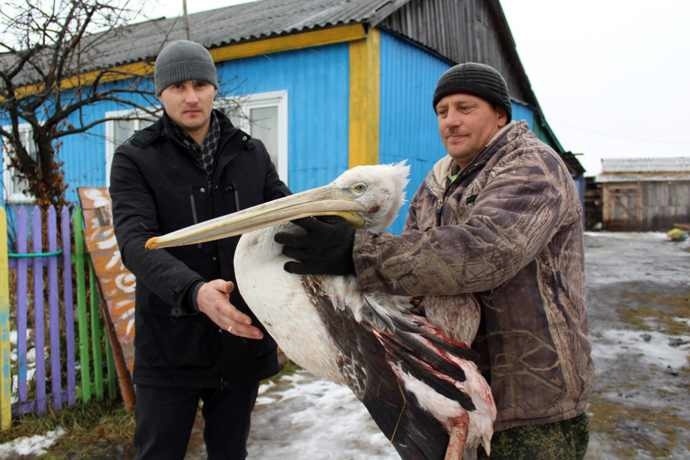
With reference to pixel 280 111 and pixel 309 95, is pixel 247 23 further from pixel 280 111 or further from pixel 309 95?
pixel 309 95

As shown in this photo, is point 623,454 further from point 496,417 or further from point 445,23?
point 445,23

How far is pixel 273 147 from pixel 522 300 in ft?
21.6

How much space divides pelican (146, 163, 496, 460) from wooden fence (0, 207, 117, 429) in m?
2.85

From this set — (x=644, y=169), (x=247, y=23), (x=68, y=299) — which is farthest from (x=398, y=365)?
(x=644, y=169)

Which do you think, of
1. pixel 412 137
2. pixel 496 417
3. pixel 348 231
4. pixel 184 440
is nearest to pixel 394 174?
pixel 348 231

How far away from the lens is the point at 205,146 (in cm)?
222

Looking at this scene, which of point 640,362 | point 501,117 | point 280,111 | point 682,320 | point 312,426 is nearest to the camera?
point 501,117

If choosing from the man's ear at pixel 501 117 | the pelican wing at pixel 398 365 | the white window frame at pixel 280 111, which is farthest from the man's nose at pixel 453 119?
the white window frame at pixel 280 111

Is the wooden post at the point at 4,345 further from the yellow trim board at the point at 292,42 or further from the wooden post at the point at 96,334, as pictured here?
the yellow trim board at the point at 292,42

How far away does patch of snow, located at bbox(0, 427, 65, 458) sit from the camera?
3429 millimetres

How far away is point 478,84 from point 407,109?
624 cm

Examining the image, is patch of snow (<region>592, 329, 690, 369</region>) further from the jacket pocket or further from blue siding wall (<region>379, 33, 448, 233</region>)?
the jacket pocket

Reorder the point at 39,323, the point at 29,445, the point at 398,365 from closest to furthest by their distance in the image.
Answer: the point at 398,365, the point at 29,445, the point at 39,323

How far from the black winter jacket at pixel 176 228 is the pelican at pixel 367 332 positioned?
479 mm
